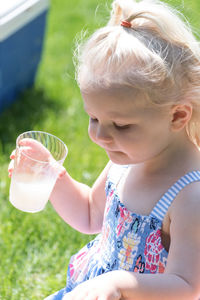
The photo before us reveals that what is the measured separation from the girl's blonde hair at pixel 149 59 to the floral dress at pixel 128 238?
289mm

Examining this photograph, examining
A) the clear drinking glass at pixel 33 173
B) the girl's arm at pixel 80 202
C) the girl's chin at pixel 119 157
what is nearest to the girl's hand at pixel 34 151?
the clear drinking glass at pixel 33 173

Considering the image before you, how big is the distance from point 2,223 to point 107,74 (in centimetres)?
163

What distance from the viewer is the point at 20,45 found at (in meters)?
4.47

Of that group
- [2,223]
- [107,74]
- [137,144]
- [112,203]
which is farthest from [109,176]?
[2,223]

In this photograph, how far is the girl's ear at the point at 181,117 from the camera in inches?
71.0

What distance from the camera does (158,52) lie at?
69.3 inches

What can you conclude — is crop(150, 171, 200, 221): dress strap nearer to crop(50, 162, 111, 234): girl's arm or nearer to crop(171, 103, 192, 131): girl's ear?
crop(171, 103, 192, 131): girl's ear

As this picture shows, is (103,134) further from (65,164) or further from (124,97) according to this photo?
(65,164)

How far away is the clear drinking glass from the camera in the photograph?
2.08 m

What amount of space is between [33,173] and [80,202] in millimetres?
304

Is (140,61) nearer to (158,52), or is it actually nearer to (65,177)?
(158,52)

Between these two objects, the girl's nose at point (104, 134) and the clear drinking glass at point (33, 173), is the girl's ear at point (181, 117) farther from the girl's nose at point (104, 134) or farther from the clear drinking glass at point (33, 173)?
the clear drinking glass at point (33, 173)

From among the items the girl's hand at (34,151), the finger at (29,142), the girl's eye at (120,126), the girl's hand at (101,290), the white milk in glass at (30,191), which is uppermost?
the girl's eye at (120,126)

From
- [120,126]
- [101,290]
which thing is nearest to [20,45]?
[120,126]
